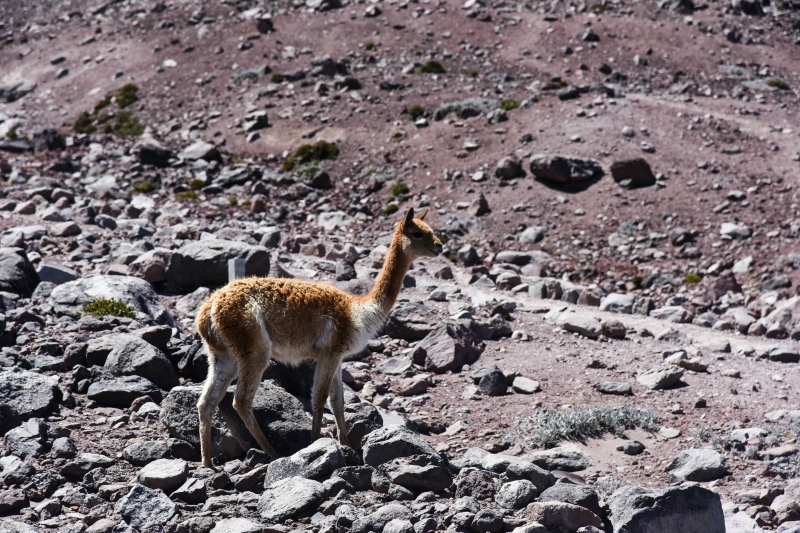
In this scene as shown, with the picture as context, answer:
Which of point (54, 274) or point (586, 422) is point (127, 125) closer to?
point (54, 274)

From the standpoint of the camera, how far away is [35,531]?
6961 mm

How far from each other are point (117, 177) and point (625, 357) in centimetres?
2189

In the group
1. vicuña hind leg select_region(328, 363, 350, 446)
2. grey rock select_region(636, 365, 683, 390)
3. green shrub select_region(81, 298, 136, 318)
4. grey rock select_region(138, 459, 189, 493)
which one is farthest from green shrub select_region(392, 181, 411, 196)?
grey rock select_region(138, 459, 189, 493)

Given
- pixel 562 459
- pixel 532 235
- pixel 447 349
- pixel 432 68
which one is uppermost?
pixel 562 459

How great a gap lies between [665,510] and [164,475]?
4554 mm

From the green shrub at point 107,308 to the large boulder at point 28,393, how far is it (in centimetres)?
320

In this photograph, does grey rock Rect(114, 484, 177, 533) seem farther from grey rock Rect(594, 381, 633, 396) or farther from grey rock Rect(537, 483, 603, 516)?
grey rock Rect(594, 381, 633, 396)

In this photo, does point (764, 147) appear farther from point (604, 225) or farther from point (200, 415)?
point (200, 415)

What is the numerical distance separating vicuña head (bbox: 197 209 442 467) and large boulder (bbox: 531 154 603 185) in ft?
53.7

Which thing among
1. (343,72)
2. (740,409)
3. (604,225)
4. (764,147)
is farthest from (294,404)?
(343,72)

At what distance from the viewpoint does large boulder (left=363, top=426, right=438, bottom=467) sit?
8398mm

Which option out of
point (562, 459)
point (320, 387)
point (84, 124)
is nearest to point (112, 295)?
point (320, 387)

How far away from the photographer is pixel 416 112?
3145 cm

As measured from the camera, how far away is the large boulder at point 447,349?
13289mm
